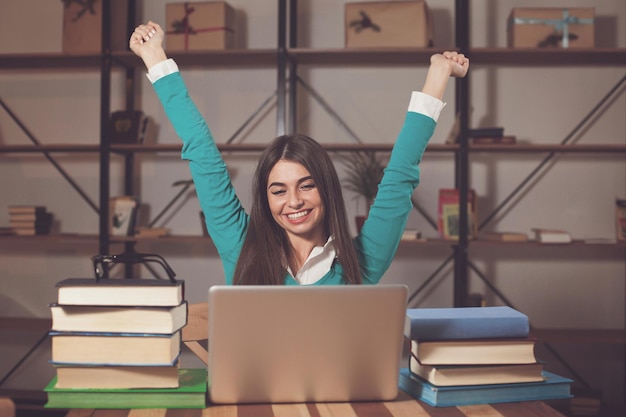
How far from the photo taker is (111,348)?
113 cm

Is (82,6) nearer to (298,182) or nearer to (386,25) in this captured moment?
(386,25)

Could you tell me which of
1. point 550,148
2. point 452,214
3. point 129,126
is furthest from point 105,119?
point 550,148

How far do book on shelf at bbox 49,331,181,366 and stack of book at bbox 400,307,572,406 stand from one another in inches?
17.2

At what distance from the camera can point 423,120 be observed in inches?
60.2

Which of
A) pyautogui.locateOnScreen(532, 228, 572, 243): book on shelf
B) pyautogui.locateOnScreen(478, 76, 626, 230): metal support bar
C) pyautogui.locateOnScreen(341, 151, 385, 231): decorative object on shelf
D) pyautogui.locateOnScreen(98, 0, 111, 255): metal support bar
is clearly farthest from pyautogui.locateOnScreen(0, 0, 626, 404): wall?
pyautogui.locateOnScreen(98, 0, 111, 255): metal support bar

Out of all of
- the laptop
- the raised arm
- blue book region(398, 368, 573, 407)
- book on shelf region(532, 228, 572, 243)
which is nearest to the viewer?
the laptop

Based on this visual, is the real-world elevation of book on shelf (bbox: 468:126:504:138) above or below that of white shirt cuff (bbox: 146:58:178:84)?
above

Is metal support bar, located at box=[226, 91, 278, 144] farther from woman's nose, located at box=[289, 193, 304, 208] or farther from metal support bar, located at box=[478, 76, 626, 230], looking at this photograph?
woman's nose, located at box=[289, 193, 304, 208]

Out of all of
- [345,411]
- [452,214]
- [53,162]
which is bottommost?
[345,411]

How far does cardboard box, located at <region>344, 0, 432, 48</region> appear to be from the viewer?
3332mm

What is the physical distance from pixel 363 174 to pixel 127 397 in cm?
243

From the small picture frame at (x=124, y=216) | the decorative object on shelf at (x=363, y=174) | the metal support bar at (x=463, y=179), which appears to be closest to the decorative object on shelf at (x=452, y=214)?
the metal support bar at (x=463, y=179)

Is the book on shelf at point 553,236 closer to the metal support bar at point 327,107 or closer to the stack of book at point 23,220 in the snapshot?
the metal support bar at point 327,107

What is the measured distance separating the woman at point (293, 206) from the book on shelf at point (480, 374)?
1.68 ft
